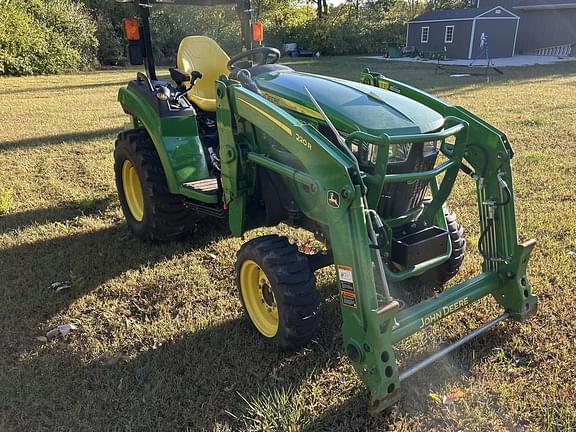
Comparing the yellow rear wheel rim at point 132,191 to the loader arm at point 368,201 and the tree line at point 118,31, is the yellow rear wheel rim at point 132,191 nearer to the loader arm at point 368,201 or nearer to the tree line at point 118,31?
the loader arm at point 368,201

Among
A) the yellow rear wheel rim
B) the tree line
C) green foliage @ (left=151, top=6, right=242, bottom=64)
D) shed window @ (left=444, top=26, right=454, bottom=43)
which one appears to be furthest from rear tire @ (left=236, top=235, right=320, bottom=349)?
shed window @ (left=444, top=26, right=454, bottom=43)

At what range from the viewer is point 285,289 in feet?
8.80

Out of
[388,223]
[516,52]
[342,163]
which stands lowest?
[516,52]

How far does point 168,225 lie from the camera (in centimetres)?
414

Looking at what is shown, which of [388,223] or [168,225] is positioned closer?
[388,223]

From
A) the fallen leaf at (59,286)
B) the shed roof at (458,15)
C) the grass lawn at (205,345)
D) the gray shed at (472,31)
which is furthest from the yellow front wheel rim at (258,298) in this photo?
the shed roof at (458,15)

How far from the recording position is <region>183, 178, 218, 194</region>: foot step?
12.1ft

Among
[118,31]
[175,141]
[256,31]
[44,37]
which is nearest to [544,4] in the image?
[118,31]

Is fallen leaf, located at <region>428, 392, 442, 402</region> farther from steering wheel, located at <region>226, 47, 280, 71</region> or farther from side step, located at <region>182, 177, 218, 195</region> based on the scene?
steering wheel, located at <region>226, 47, 280, 71</region>

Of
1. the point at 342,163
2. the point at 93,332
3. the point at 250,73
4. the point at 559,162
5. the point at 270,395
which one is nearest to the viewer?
the point at 342,163

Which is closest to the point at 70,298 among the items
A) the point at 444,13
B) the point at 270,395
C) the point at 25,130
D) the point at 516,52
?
the point at 270,395

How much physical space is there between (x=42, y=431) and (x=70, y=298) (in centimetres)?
130

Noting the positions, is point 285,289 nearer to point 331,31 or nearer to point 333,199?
point 333,199

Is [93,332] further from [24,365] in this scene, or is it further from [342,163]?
[342,163]
